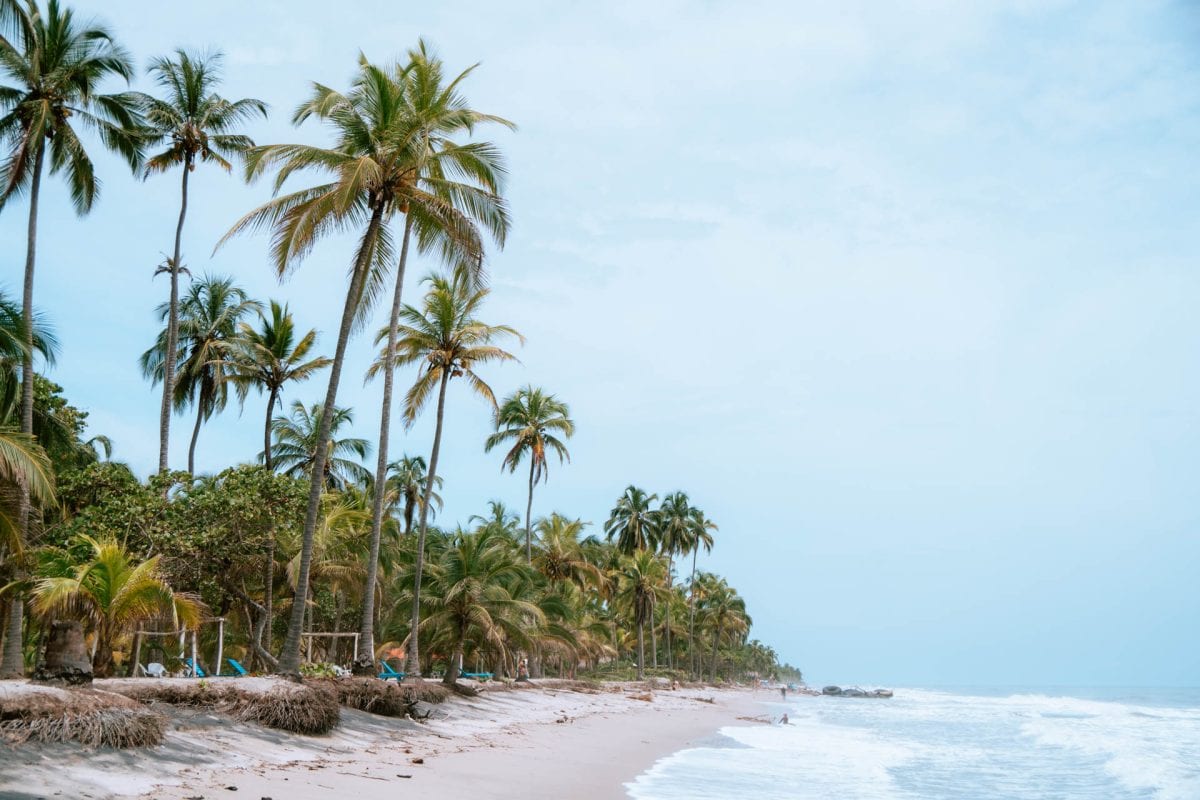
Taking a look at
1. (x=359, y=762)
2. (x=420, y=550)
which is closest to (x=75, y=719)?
(x=359, y=762)

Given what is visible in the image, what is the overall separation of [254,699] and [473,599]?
43.4 feet

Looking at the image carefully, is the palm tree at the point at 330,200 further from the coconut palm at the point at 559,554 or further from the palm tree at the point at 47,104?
the coconut palm at the point at 559,554

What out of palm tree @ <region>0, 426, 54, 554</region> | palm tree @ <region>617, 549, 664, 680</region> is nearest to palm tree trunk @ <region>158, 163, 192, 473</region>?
palm tree @ <region>0, 426, 54, 554</region>

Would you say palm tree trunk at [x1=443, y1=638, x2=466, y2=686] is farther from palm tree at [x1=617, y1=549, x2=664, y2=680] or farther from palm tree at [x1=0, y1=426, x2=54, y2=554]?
palm tree at [x1=617, y1=549, x2=664, y2=680]

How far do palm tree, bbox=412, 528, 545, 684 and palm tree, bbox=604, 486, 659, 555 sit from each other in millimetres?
36787

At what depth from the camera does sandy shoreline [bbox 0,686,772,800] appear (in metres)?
8.44

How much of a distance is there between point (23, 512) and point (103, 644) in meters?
3.19

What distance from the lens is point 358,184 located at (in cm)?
1619

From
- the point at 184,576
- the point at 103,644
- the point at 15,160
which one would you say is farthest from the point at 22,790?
the point at 15,160

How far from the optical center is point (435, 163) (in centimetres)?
1869

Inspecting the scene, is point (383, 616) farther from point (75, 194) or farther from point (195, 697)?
point (195, 697)

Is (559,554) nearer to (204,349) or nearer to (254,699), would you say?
(204,349)

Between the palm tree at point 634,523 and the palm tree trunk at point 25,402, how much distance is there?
47.4 m

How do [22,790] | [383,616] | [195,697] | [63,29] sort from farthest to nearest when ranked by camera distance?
[383,616] → [63,29] → [195,697] → [22,790]
